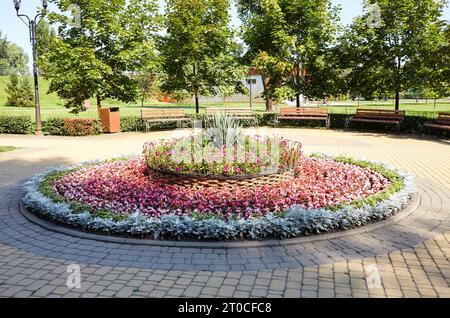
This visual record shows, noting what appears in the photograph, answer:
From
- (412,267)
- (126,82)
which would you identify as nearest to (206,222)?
(412,267)

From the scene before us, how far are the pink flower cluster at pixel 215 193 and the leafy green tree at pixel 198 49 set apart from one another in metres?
12.2

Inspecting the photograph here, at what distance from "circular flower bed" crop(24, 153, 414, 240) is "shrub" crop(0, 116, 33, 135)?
39.1ft

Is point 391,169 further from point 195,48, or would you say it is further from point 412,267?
point 195,48

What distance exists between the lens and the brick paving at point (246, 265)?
3898mm

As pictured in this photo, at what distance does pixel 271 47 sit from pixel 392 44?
5785 mm

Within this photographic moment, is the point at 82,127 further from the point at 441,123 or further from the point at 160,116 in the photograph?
the point at 441,123

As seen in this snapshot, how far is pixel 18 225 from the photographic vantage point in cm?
598

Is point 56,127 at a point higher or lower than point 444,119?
lower

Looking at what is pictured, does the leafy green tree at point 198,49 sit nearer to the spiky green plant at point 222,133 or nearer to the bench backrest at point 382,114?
the bench backrest at point 382,114

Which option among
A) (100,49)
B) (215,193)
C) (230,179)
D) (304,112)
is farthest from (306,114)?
(215,193)

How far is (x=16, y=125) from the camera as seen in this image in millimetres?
18953

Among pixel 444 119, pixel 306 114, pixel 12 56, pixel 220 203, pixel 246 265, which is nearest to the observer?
pixel 246 265

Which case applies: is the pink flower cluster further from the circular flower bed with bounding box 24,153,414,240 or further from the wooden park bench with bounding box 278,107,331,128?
the wooden park bench with bounding box 278,107,331,128

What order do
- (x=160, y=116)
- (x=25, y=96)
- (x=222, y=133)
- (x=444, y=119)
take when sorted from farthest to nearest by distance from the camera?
(x=25, y=96) → (x=160, y=116) → (x=444, y=119) → (x=222, y=133)
